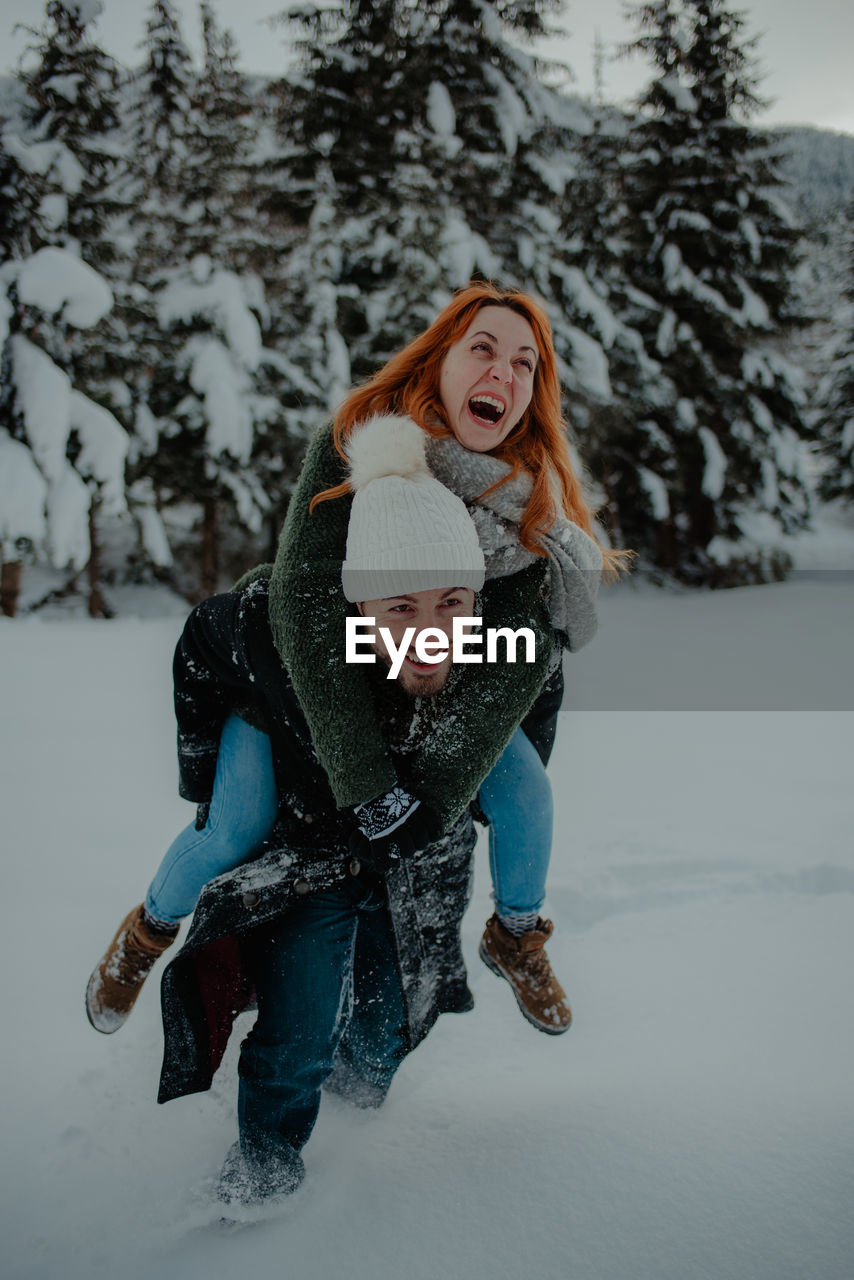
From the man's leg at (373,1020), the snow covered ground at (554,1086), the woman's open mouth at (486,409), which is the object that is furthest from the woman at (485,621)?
the man's leg at (373,1020)

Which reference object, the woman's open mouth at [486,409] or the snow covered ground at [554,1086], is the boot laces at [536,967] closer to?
the snow covered ground at [554,1086]

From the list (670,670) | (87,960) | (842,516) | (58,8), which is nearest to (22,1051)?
(87,960)

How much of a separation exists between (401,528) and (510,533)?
12.2 inches

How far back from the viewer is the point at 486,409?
1.73 meters

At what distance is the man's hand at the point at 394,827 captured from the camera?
1494 mm

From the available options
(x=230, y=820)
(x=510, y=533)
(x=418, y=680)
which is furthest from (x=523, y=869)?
(x=510, y=533)

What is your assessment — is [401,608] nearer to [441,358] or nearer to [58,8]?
[441,358]

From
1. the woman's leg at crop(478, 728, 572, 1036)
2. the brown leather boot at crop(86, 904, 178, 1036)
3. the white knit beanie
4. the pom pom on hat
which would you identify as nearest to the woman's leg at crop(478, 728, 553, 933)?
the woman's leg at crop(478, 728, 572, 1036)

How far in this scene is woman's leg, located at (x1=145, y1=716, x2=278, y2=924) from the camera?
1.72m

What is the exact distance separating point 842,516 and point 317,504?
2392cm

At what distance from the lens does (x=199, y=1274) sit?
1.34 metres

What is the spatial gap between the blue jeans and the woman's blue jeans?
0.23 meters

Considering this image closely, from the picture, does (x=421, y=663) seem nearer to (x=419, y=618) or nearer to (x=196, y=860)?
(x=419, y=618)

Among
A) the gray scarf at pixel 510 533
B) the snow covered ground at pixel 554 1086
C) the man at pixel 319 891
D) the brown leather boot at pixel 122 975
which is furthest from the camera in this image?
the brown leather boot at pixel 122 975
